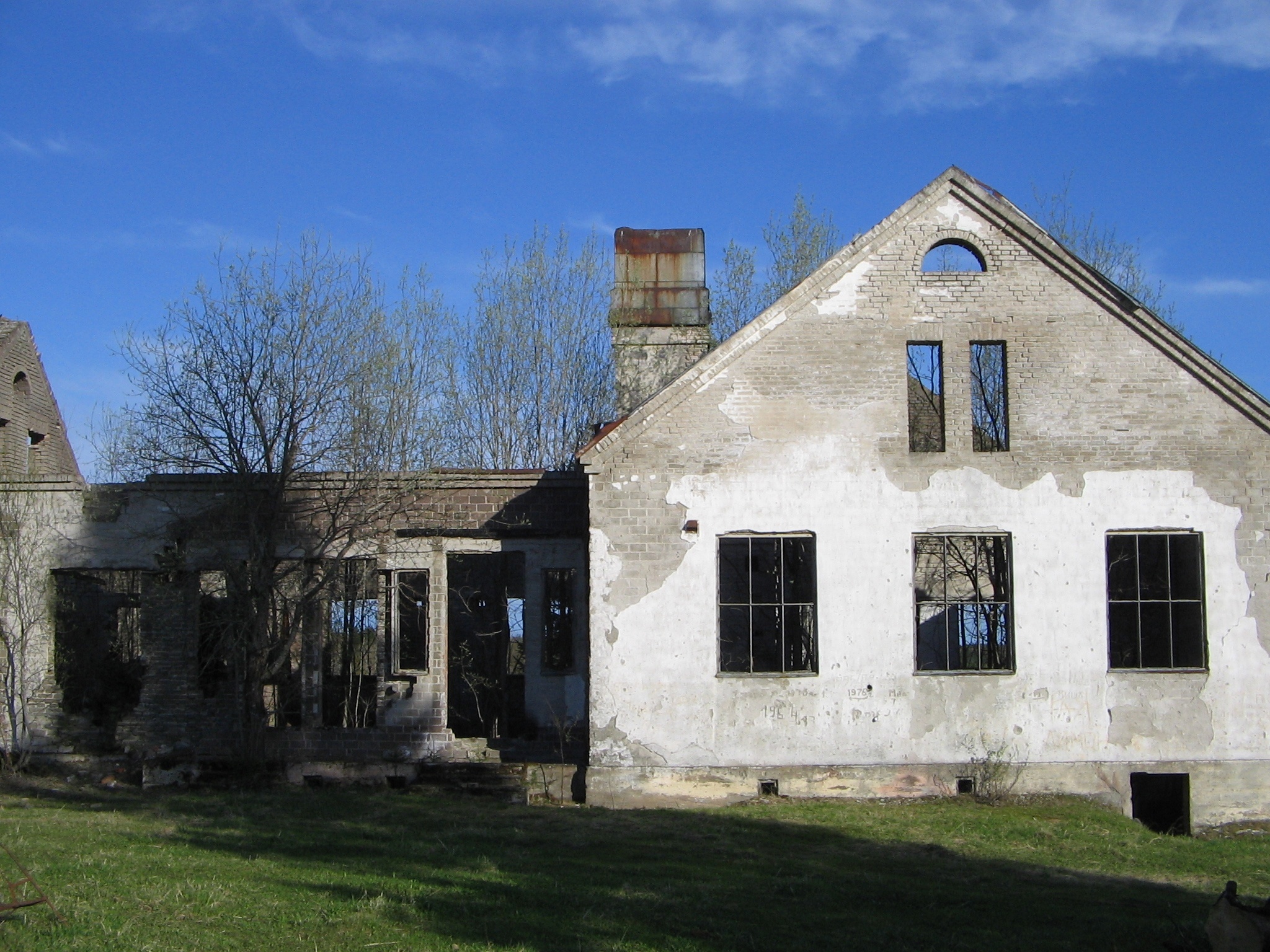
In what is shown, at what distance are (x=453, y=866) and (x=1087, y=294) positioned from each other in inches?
403

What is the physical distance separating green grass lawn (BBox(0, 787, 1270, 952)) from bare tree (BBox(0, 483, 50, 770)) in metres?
1.81

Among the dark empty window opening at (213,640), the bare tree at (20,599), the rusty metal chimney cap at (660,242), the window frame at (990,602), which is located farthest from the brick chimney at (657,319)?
the bare tree at (20,599)

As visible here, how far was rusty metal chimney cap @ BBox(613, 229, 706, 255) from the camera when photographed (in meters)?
19.8

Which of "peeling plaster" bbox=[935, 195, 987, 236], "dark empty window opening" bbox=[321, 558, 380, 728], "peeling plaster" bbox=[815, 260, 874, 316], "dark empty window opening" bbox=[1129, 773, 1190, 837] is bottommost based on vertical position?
"dark empty window opening" bbox=[1129, 773, 1190, 837]

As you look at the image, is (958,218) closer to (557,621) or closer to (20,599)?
(557,621)

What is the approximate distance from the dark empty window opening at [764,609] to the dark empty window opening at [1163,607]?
3863mm

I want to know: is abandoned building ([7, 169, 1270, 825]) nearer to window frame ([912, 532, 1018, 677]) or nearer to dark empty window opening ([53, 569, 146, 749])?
window frame ([912, 532, 1018, 677])

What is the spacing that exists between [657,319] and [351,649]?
6944mm

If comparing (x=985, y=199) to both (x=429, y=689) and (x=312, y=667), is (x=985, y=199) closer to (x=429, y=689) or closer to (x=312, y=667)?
(x=429, y=689)

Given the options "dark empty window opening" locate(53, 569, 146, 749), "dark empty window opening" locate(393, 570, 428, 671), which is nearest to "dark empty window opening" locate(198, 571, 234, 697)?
"dark empty window opening" locate(53, 569, 146, 749)

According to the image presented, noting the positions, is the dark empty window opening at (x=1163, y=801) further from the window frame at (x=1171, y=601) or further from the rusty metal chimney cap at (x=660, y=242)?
the rusty metal chimney cap at (x=660, y=242)

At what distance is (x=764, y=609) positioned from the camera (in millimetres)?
18312

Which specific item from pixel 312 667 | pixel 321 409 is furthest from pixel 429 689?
pixel 321 409

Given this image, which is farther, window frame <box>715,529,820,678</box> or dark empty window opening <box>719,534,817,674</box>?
dark empty window opening <box>719,534,817,674</box>
